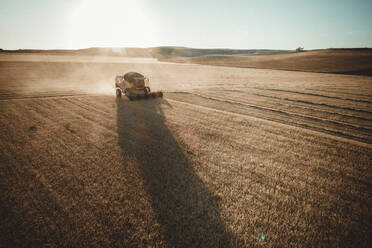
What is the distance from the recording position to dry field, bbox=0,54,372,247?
3098 millimetres

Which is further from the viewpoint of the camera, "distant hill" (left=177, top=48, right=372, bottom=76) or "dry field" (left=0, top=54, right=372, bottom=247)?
"distant hill" (left=177, top=48, right=372, bottom=76)

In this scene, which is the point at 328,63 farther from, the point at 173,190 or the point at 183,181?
the point at 173,190

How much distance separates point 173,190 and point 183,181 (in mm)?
399

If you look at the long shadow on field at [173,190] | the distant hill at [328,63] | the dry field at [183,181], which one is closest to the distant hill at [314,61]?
the distant hill at [328,63]

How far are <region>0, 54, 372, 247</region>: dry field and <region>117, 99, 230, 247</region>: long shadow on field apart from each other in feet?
0.08

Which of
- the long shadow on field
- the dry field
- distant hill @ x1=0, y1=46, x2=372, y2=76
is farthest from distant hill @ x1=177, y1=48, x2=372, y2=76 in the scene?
the long shadow on field

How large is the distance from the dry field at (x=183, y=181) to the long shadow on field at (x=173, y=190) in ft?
0.08

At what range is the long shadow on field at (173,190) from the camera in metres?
3.08

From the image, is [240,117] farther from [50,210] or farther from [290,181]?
[50,210]

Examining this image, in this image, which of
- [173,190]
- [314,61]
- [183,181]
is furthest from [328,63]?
[173,190]

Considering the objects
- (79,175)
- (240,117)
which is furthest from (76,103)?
(240,117)

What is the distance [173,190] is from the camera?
406cm

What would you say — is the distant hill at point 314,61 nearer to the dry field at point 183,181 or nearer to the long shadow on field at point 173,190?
the dry field at point 183,181

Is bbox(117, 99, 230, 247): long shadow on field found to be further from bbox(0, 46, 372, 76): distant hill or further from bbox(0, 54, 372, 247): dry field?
bbox(0, 46, 372, 76): distant hill
